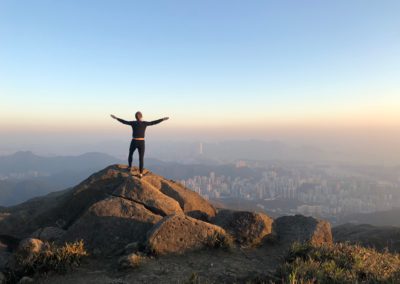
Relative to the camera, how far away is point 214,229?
14.0 m

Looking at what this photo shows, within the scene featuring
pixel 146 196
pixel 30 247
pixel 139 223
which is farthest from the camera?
pixel 146 196

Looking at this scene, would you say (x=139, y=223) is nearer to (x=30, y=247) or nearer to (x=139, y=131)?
(x=30, y=247)

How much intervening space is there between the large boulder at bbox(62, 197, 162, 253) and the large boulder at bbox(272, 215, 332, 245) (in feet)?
20.4

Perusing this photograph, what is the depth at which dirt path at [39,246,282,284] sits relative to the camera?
10.2 m

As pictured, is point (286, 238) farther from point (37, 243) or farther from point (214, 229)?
point (37, 243)

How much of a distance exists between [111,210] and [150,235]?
140 inches

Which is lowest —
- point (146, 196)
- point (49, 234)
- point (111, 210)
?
point (49, 234)

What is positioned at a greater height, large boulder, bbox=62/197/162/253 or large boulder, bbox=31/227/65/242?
large boulder, bbox=62/197/162/253

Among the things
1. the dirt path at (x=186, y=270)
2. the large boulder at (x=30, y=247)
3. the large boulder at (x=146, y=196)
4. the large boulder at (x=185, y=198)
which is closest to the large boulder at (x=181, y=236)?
the dirt path at (x=186, y=270)

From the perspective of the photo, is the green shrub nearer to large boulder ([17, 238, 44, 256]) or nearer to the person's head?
large boulder ([17, 238, 44, 256])

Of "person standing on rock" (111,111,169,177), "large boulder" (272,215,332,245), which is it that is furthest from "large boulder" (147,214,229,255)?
"person standing on rock" (111,111,169,177)

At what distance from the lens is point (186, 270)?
11039mm


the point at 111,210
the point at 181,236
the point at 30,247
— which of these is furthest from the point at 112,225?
the point at 30,247

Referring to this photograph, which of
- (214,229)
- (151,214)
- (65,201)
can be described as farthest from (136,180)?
(214,229)
